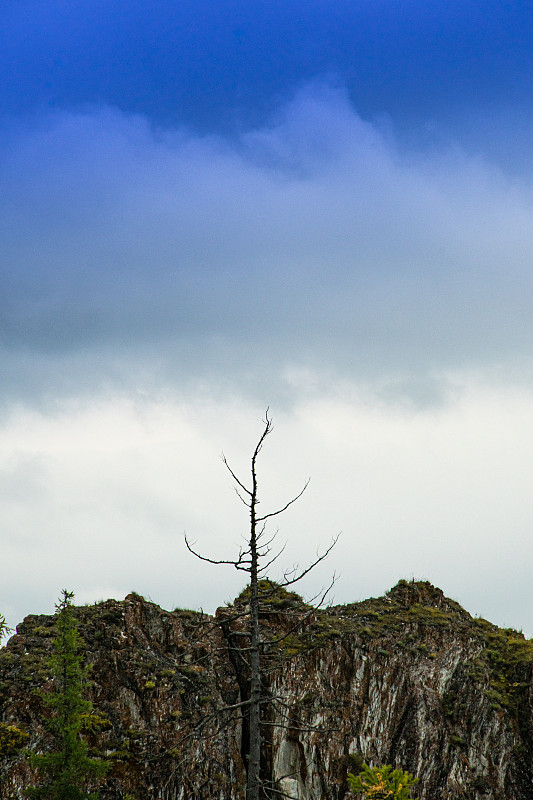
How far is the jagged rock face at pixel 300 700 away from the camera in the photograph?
3291cm

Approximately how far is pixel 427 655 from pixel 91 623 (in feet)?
60.2

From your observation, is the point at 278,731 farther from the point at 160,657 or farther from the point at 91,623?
the point at 91,623

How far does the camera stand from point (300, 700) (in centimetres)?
3644

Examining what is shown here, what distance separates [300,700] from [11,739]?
13663 millimetres

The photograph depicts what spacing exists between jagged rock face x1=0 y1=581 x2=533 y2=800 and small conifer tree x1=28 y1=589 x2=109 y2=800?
272cm

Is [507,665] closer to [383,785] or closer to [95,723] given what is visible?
[383,785]

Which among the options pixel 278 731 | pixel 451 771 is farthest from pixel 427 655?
pixel 278 731

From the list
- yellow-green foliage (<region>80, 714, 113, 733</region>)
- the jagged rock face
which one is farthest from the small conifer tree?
the jagged rock face

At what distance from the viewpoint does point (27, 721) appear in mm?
31969

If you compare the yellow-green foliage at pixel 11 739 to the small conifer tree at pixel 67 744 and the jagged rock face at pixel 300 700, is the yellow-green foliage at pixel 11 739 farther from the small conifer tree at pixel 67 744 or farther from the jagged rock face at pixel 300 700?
the small conifer tree at pixel 67 744

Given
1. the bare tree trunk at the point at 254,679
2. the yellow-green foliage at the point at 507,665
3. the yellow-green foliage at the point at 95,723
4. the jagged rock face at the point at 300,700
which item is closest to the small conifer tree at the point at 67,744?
the yellow-green foliage at the point at 95,723

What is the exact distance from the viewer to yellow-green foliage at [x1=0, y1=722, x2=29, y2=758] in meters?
30.5

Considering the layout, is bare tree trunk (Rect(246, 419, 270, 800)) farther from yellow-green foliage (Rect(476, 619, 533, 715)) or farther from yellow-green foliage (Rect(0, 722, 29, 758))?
yellow-green foliage (Rect(476, 619, 533, 715))

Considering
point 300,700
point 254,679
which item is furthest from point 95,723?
point 254,679
